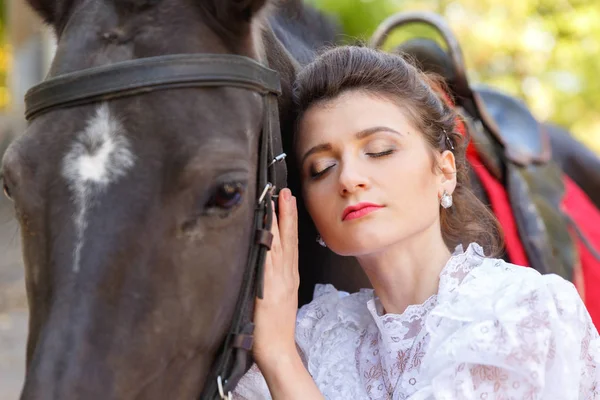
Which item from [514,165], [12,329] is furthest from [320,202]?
[12,329]

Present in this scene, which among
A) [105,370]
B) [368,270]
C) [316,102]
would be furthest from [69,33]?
[368,270]

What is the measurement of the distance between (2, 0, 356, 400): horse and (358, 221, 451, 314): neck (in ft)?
1.16

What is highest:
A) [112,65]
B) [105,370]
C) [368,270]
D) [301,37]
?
[301,37]

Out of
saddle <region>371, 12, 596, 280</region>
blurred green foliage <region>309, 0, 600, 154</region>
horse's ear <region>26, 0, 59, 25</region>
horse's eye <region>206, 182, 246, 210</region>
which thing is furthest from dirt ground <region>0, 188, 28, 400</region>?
blurred green foliage <region>309, 0, 600, 154</region>

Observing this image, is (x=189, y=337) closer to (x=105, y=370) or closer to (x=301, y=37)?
(x=105, y=370)

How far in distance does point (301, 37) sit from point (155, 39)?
1075mm

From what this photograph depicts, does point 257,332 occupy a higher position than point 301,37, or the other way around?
point 301,37

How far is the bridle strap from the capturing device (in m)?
1.38

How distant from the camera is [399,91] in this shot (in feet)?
5.96

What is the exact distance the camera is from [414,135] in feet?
5.74

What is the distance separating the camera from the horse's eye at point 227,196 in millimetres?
1389

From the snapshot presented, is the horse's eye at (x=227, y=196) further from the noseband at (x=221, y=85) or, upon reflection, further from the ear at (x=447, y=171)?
the ear at (x=447, y=171)

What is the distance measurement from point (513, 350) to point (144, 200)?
0.76 metres

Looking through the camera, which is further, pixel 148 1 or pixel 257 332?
pixel 257 332
